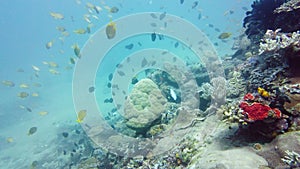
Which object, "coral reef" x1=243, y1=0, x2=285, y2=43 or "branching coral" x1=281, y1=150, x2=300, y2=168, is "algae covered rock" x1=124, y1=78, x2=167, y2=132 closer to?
"coral reef" x1=243, y1=0, x2=285, y2=43

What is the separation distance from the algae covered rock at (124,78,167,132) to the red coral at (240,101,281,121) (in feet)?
13.5

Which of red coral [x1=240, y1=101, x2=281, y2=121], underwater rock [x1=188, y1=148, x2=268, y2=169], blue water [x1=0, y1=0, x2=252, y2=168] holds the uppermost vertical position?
blue water [x1=0, y1=0, x2=252, y2=168]

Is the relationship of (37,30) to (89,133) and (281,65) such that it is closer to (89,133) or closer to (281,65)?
(89,133)

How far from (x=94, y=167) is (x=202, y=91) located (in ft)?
15.7

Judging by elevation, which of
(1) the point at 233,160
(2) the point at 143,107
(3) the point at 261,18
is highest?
(3) the point at 261,18

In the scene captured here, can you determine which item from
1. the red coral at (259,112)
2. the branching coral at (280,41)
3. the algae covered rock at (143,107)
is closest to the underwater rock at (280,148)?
the red coral at (259,112)

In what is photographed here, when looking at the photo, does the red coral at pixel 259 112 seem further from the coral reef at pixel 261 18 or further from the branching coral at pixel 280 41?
the coral reef at pixel 261 18

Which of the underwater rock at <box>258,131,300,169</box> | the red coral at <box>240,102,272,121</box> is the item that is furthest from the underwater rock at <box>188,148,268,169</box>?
the red coral at <box>240,102,272,121</box>

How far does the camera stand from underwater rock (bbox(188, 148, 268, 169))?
3.38m

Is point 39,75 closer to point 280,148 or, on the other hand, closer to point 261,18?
point 261,18

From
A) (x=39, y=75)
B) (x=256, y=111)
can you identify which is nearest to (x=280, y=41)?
(x=256, y=111)

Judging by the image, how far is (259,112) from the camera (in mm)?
3945

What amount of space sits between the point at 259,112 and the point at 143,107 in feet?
15.9

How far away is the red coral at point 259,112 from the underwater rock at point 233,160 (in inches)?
21.8
